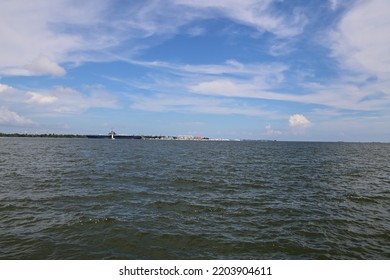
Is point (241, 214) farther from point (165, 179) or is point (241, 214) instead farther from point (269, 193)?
point (165, 179)

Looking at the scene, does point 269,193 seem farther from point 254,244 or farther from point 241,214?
point 254,244

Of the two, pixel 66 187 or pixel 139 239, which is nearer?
pixel 139 239

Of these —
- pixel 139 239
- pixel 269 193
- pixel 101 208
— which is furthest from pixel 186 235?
pixel 269 193

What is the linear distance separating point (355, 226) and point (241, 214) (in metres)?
7.14

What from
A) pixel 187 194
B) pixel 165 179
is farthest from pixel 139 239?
pixel 165 179

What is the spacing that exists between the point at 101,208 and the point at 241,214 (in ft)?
32.6

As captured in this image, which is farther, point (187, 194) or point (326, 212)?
point (187, 194)

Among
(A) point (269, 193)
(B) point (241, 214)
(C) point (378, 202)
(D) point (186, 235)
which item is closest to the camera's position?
(D) point (186, 235)

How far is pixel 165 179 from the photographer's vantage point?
111 feet

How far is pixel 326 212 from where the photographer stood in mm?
21234
